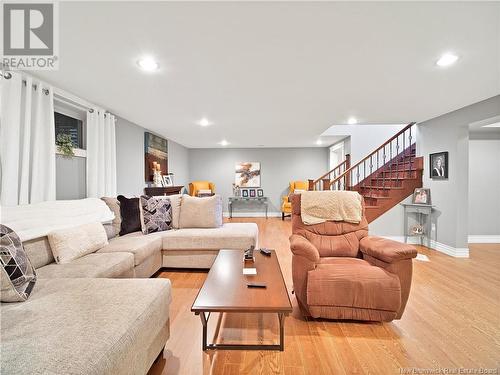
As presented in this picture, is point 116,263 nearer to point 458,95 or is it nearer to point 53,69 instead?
point 53,69

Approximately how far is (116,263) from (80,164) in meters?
Answer: 2.05

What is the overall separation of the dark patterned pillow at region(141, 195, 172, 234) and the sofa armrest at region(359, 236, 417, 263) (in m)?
2.50

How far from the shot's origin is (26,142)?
242cm

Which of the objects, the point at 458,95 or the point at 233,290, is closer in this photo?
the point at 233,290

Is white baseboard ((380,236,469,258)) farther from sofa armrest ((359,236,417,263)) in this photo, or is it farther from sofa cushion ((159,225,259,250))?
sofa cushion ((159,225,259,250))

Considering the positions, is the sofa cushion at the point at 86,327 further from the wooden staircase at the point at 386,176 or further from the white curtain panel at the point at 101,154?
the wooden staircase at the point at 386,176

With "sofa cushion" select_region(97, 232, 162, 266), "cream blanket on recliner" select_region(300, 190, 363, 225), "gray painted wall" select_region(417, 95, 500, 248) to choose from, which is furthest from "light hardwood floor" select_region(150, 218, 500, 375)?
"gray painted wall" select_region(417, 95, 500, 248)

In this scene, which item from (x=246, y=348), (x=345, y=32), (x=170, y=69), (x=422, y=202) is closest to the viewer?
(x=246, y=348)

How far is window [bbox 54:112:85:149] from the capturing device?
10.0ft

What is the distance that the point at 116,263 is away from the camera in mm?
2033

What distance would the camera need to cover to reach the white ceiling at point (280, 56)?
5.16ft

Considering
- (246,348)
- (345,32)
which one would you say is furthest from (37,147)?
(345,32)

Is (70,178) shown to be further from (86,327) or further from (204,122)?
(86,327)

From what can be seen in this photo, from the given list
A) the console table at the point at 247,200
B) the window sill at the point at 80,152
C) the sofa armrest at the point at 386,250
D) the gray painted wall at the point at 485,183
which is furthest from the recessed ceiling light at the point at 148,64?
the console table at the point at 247,200
